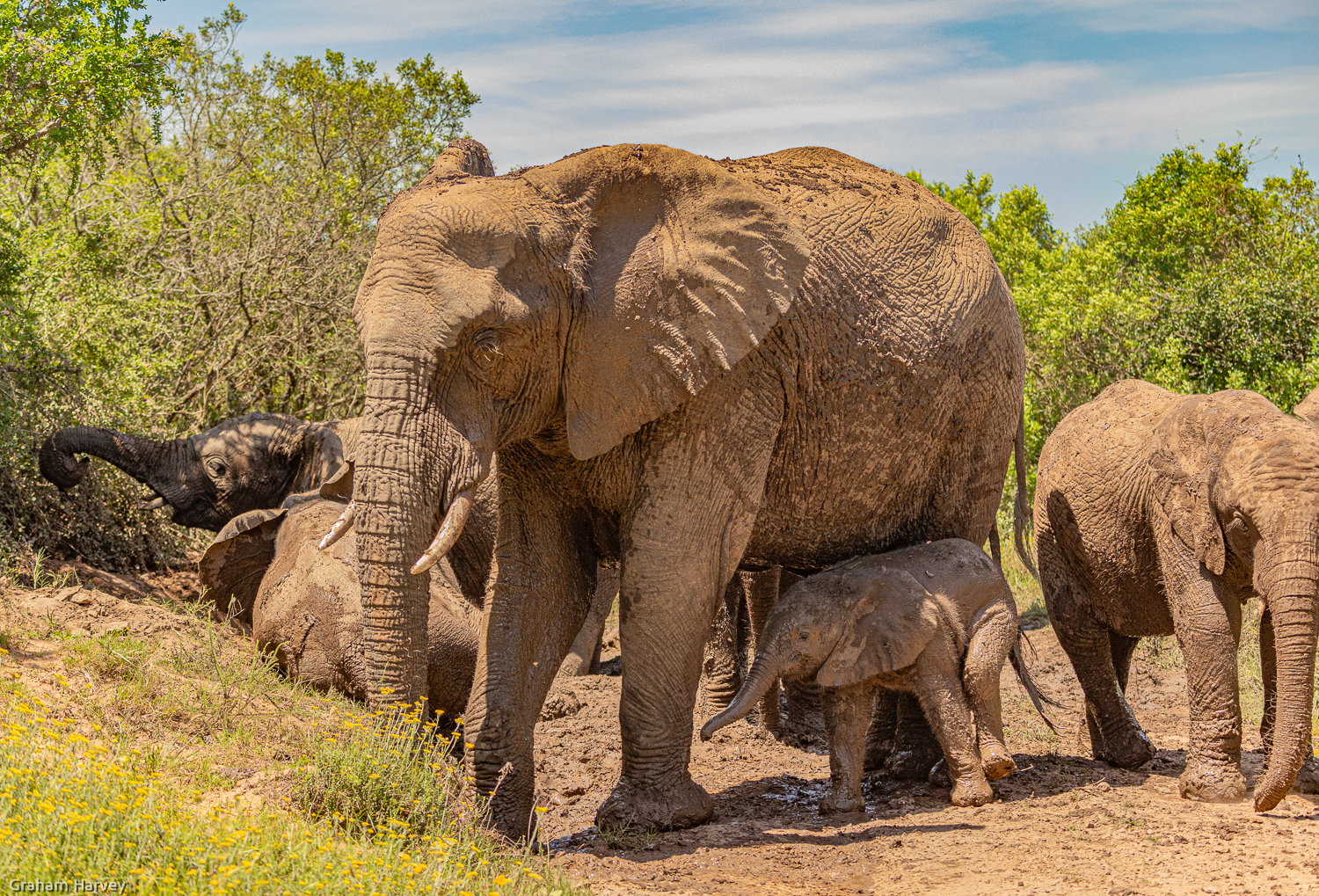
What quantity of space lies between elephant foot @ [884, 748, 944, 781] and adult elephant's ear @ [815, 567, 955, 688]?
1.03 metres

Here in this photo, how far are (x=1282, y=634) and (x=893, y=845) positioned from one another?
210 centimetres

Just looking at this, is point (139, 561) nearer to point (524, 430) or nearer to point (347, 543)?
point (347, 543)

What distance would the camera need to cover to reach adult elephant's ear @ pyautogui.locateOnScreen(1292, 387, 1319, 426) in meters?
7.12

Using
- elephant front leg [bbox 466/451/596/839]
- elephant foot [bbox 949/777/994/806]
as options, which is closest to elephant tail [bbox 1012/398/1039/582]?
elephant foot [bbox 949/777/994/806]

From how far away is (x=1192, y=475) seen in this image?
22.6ft

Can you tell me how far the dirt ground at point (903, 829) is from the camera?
18.9 ft

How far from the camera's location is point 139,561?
1111cm

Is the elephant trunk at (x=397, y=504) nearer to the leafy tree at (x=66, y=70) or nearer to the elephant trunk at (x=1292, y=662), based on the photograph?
the elephant trunk at (x=1292, y=662)

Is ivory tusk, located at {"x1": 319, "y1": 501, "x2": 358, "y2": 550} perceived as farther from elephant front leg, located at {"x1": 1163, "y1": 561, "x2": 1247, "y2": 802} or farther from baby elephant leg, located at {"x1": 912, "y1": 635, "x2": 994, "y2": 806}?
elephant front leg, located at {"x1": 1163, "y1": 561, "x2": 1247, "y2": 802}

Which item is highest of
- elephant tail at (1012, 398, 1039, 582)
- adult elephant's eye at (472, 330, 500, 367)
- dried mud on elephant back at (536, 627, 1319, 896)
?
adult elephant's eye at (472, 330, 500, 367)

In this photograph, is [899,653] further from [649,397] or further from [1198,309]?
[1198,309]

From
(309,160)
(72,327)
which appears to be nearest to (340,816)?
(72,327)

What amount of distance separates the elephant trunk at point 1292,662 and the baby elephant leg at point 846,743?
6.29ft

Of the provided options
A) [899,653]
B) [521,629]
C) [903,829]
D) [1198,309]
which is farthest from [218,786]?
[1198,309]
